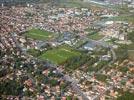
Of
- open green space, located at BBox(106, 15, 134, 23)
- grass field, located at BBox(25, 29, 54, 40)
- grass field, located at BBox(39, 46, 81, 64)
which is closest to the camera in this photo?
grass field, located at BBox(39, 46, 81, 64)

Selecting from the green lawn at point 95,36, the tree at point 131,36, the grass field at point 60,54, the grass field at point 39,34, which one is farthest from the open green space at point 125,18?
the grass field at point 60,54

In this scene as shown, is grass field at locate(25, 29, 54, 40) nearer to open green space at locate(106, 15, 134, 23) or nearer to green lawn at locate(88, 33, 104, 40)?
green lawn at locate(88, 33, 104, 40)

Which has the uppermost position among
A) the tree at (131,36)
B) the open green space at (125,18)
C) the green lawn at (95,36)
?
the open green space at (125,18)

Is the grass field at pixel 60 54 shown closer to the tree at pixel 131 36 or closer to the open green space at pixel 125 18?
the tree at pixel 131 36

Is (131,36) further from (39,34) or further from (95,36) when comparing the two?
(39,34)

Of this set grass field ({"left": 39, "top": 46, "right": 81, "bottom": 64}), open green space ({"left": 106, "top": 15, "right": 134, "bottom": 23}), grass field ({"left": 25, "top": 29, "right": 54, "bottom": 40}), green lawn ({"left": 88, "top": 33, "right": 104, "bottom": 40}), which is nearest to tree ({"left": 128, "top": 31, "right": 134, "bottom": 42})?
green lawn ({"left": 88, "top": 33, "right": 104, "bottom": 40})

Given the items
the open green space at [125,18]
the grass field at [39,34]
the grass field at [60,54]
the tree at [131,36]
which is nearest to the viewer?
the grass field at [60,54]

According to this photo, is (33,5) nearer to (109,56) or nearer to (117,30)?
(117,30)
